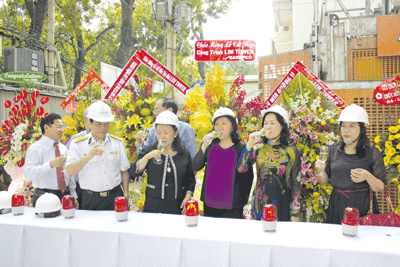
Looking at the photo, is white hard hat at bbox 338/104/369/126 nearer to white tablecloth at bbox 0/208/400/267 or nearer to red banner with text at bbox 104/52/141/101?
white tablecloth at bbox 0/208/400/267

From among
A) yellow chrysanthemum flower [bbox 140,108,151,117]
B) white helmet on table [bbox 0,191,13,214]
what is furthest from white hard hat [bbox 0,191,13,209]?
yellow chrysanthemum flower [bbox 140,108,151,117]

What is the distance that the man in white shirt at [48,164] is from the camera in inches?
119

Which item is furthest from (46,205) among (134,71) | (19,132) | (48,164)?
(134,71)

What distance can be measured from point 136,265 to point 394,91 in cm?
267

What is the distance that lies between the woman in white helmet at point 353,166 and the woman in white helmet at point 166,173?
111 cm

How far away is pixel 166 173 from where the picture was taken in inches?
112

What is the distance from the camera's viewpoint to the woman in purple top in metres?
2.79

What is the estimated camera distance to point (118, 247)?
2.07 meters

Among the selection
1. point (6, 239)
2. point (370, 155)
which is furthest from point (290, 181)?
point (6, 239)

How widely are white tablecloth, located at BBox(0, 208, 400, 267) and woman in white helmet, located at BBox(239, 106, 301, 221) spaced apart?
15.8 inches

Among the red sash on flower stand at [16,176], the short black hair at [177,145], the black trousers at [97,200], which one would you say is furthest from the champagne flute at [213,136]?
the red sash on flower stand at [16,176]

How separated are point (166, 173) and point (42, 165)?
1150mm

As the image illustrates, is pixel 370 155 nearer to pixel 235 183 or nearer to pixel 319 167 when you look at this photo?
pixel 319 167

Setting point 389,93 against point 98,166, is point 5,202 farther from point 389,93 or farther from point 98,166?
point 389,93
